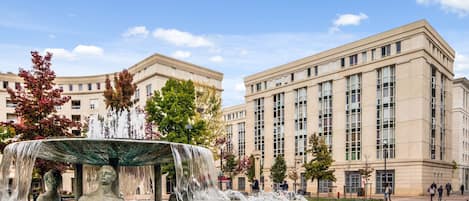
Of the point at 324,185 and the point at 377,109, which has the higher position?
the point at 377,109

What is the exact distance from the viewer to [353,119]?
56.4 meters

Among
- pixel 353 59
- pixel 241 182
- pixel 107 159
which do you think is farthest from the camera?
pixel 241 182

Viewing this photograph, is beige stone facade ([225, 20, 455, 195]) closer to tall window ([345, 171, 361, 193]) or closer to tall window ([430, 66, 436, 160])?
tall window ([345, 171, 361, 193])

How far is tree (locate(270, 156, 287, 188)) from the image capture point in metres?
59.6

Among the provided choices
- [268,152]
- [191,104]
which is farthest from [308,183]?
[191,104]

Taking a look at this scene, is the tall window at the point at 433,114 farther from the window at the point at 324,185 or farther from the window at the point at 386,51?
the window at the point at 324,185

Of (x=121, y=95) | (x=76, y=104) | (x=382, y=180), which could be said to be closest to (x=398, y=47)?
(x=382, y=180)

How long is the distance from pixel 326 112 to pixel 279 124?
33.7 ft

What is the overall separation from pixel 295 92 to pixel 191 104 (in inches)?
1291

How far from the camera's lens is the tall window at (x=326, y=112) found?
59406 mm

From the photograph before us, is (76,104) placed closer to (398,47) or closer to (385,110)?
(385,110)

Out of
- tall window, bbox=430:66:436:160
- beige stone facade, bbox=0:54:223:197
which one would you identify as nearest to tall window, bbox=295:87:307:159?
beige stone facade, bbox=0:54:223:197

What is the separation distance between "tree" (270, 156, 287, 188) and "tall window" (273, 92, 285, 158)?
17.1 ft

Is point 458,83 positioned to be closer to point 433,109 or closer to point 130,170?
point 433,109
